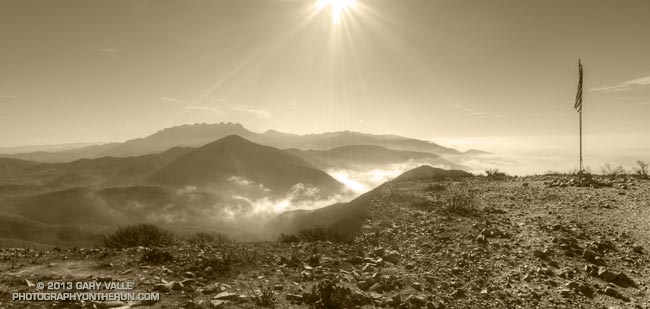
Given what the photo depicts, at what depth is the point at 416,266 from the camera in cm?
1093

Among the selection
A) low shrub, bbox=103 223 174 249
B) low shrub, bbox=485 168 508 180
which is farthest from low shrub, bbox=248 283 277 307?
low shrub, bbox=485 168 508 180

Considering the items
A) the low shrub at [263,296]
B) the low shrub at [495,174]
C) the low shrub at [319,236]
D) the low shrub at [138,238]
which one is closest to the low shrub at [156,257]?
the low shrub at [138,238]

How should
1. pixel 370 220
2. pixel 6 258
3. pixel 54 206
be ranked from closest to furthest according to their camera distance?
pixel 6 258 < pixel 370 220 < pixel 54 206

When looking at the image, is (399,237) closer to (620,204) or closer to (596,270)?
(596,270)

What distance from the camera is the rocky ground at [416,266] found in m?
8.80

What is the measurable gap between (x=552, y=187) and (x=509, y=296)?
12.2 metres

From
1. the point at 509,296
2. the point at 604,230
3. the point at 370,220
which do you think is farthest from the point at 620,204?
the point at 370,220

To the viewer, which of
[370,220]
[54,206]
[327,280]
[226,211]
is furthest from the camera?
[226,211]

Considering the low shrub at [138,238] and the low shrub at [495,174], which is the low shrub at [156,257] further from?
the low shrub at [495,174]

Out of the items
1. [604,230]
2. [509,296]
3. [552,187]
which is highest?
[552,187]

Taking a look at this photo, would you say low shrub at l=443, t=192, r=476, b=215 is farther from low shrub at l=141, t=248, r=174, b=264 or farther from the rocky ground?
low shrub at l=141, t=248, r=174, b=264

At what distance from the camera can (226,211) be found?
186500mm

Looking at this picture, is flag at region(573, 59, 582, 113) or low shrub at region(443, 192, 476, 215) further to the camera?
flag at region(573, 59, 582, 113)

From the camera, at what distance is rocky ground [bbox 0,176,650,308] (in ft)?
28.9
